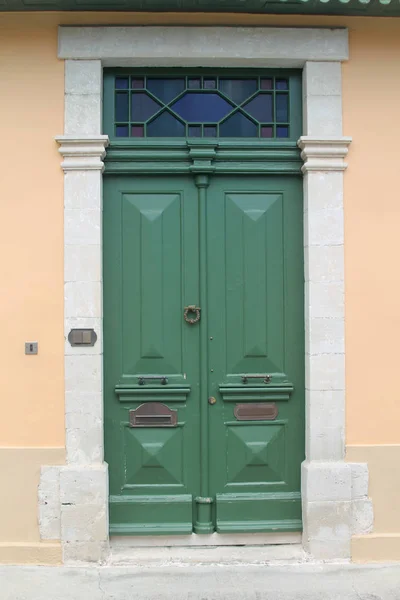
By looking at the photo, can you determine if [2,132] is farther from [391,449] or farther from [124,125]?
[391,449]

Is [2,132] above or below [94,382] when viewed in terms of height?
above

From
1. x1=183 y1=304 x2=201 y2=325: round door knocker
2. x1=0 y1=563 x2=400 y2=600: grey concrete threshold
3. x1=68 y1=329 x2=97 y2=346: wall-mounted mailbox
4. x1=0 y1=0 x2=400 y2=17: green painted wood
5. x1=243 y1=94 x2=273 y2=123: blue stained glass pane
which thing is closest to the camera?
x1=0 y1=563 x2=400 y2=600: grey concrete threshold

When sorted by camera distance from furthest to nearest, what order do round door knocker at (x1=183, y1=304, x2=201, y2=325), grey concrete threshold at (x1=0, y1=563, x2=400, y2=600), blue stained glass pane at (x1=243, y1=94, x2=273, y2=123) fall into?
1. blue stained glass pane at (x1=243, y1=94, x2=273, y2=123)
2. round door knocker at (x1=183, y1=304, x2=201, y2=325)
3. grey concrete threshold at (x1=0, y1=563, x2=400, y2=600)

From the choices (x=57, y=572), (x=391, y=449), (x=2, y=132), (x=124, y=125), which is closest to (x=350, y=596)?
(x=391, y=449)

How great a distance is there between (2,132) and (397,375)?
3.48 m

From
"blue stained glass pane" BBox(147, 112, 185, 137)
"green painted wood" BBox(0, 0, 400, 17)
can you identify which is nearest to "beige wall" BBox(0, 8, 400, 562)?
"green painted wood" BBox(0, 0, 400, 17)

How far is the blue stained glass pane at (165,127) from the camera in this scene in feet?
15.1

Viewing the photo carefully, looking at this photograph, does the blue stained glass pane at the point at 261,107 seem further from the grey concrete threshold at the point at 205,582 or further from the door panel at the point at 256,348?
the grey concrete threshold at the point at 205,582

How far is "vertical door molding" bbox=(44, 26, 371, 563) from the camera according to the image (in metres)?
4.33

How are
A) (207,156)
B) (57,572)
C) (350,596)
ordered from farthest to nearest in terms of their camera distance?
(207,156) → (57,572) → (350,596)

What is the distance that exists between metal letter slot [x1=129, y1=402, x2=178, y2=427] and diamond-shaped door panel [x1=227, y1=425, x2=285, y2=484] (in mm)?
501

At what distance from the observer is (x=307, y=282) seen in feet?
14.6

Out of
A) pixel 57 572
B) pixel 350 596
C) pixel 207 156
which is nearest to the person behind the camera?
pixel 350 596

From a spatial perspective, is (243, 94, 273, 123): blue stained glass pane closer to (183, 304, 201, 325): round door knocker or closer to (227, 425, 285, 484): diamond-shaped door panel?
(183, 304, 201, 325): round door knocker
